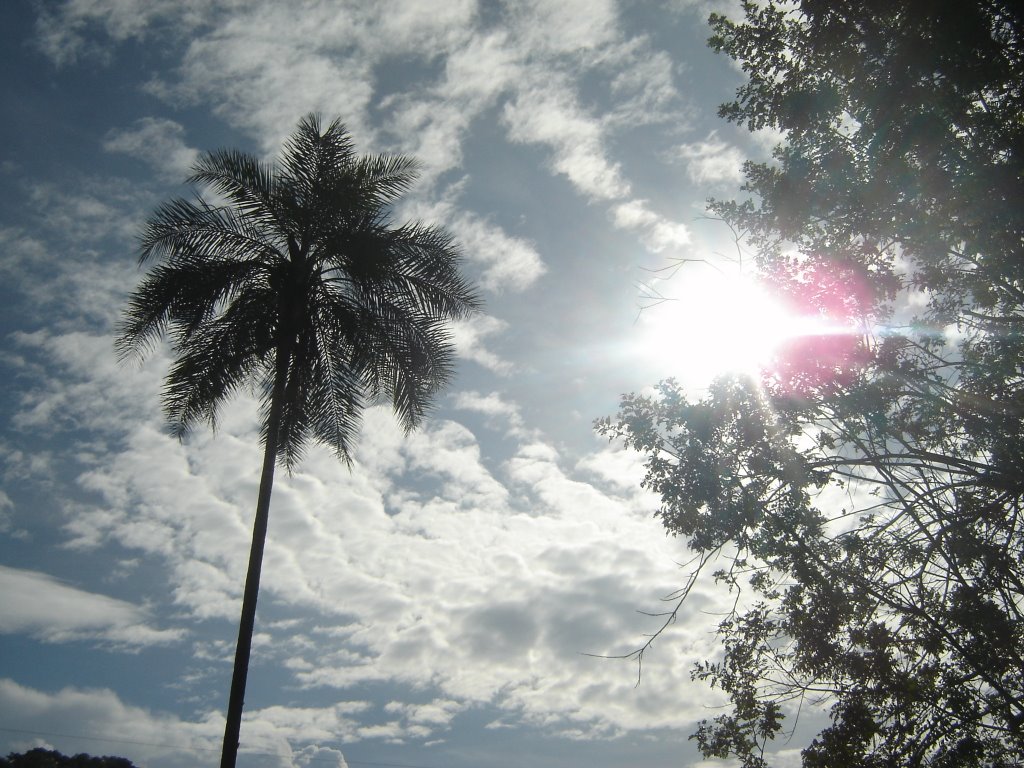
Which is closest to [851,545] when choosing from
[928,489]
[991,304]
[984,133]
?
[928,489]

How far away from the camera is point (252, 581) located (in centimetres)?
1259

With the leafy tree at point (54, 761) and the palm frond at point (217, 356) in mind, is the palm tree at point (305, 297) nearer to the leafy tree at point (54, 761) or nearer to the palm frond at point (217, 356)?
the palm frond at point (217, 356)

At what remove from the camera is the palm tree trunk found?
11391 millimetres

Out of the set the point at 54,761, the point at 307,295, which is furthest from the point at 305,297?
the point at 54,761

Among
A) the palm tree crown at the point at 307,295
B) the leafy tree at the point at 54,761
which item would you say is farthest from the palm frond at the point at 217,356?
the leafy tree at the point at 54,761

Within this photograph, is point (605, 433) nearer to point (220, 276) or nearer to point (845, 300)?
point (845, 300)

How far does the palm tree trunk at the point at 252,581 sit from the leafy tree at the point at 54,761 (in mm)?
12974

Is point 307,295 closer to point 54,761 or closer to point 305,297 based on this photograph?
point 305,297

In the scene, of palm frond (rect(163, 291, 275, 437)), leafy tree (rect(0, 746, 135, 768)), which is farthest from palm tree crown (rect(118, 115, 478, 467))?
leafy tree (rect(0, 746, 135, 768))

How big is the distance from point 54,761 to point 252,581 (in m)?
13.8

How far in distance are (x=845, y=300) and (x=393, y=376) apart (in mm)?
9014

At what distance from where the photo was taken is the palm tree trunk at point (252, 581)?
1139cm

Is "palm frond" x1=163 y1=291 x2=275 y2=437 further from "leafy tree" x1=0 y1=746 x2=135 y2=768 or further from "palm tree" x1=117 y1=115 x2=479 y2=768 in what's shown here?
"leafy tree" x1=0 y1=746 x2=135 y2=768

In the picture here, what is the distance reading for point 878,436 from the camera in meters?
10.3
